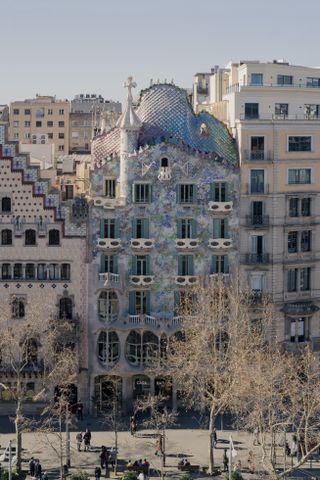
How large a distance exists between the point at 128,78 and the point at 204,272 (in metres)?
17.1

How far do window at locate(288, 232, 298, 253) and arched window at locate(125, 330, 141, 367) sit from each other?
14754 millimetres

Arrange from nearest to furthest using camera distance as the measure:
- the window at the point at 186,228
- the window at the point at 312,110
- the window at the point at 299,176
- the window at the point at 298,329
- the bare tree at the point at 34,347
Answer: the bare tree at the point at 34,347 → the window at the point at 186,228 → the window at the point at 299,176 → the window at the point at 298,329 → the window at the point at 312,110

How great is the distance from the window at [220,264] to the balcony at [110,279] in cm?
797

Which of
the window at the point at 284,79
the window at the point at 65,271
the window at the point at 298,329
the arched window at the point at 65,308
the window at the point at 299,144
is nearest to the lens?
the window at the point at 65,271

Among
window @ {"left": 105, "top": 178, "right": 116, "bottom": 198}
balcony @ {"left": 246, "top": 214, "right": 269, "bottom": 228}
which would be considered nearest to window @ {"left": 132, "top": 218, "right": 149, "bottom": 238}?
window @ {"left": 105, "top": 178, "right": 116, "bottom": 198}

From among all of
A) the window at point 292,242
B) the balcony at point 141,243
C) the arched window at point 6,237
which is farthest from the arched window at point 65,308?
the window at point 292,242

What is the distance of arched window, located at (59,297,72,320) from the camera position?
82625mm

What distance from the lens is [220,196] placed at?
270ft

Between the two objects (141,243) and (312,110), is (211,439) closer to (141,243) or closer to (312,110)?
(141,243)

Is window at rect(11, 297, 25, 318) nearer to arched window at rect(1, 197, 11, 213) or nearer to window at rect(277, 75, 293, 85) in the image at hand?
arched window at rect(1, 197, 11, 213)

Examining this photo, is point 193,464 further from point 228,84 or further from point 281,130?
point 228,84

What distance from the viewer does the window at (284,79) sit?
9381 centimetres

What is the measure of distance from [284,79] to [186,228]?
21.0 metres

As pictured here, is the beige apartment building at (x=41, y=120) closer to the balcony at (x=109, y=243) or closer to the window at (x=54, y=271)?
the window at (x=54, y=271)
